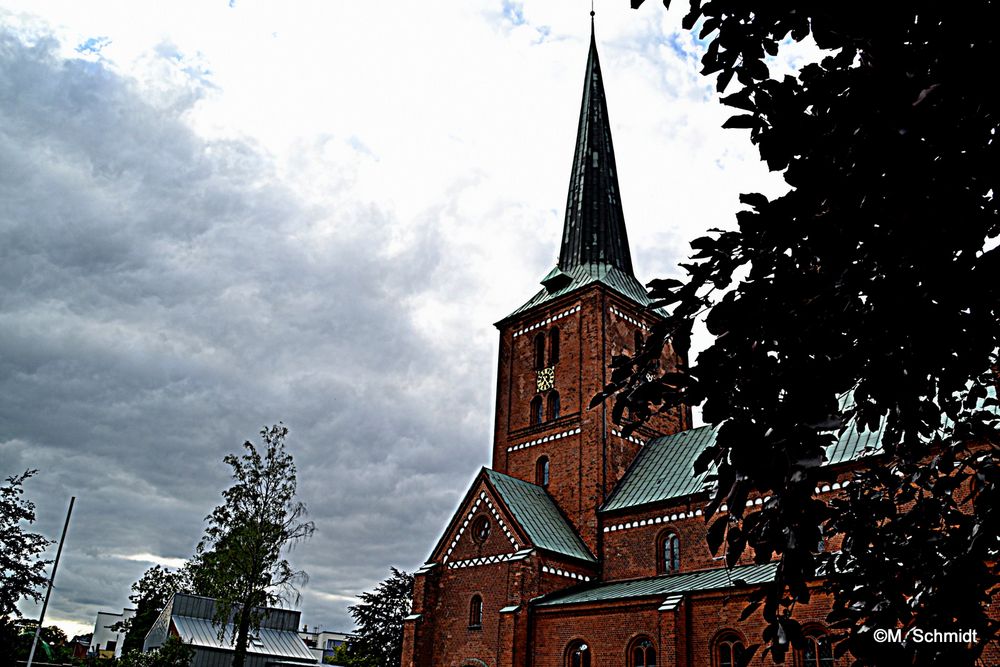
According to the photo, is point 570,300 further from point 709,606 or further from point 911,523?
point 911,523

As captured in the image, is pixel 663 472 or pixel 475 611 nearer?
pixel 475 611

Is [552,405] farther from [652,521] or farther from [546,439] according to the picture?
[652,521]

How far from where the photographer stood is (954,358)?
3691 millimetres

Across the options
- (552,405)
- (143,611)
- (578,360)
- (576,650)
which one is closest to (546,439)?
(552,405)

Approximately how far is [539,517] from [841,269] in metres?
25.8

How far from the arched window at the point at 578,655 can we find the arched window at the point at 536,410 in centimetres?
1045

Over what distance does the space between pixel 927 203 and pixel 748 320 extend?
2.81ft

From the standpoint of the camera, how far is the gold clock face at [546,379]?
106ft

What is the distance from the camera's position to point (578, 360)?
104ft

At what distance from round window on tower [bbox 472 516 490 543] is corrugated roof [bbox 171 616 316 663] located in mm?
24764

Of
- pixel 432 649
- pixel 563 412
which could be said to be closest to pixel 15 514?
pixel 432 649

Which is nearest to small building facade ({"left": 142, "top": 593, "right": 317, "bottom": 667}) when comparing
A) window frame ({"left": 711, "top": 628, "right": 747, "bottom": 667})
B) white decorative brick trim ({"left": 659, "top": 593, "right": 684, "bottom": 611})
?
white decorative brick trim ({"left": 659, "top": 593, "right": 684, "bottom": 611})

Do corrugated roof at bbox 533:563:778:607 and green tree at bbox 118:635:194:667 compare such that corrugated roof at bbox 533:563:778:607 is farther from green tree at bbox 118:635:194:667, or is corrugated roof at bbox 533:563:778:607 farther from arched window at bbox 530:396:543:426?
green tree at bbox 118:635:194:667

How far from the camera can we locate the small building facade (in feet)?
157
